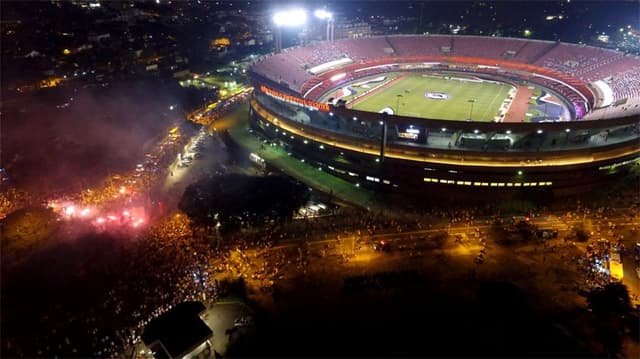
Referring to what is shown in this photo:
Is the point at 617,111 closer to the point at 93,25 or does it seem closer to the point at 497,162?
the point at 497,162

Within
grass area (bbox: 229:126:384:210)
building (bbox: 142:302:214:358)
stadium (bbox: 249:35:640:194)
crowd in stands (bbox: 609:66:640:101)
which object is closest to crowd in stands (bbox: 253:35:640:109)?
crowd in stands (bbox: 609:66:640:101)

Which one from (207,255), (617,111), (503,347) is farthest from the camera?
(617,111)

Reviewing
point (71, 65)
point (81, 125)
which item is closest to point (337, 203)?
point (81, 125)

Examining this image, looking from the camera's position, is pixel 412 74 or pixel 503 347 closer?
pixel 503 347

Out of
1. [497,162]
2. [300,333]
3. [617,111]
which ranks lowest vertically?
[300,333]

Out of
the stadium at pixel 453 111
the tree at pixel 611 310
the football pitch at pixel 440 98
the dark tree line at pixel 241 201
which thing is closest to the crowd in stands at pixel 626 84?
the stadium at pixel 453 111

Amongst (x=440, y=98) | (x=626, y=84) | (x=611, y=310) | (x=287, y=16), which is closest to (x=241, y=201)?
(x=611, y=310)
